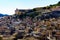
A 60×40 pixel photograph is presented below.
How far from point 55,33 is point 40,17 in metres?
18.6

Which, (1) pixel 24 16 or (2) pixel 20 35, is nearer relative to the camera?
(2) pixel 20 35

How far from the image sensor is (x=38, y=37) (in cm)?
2228

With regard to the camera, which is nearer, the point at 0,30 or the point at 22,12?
the point at 0,30

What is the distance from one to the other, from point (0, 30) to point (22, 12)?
861 inches

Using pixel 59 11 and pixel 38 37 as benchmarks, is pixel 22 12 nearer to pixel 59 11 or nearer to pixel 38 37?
pixel 59 11

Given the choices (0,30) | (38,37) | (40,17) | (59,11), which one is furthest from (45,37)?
(59,11)

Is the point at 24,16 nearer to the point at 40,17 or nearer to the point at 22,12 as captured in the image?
the point at 22,12

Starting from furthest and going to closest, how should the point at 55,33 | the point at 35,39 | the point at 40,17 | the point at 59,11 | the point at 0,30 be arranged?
the point at 59,11
the point at 40,17
the point at 0,30
the point at 55,33
the point at 35,39

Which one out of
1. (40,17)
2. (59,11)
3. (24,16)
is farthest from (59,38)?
(24,16)

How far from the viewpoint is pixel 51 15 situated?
144ft

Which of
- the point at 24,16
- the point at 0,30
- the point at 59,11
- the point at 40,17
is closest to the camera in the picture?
the point at 0,30

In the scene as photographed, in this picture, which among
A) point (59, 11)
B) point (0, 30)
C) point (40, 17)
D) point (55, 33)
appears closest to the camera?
point (55, 33)

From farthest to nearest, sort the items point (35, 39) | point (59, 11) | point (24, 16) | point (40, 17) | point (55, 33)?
point (24, 16)
point (59, 11)
point (40, 17)
point (55, 33)
point (35, 39)

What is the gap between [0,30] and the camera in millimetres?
31266
